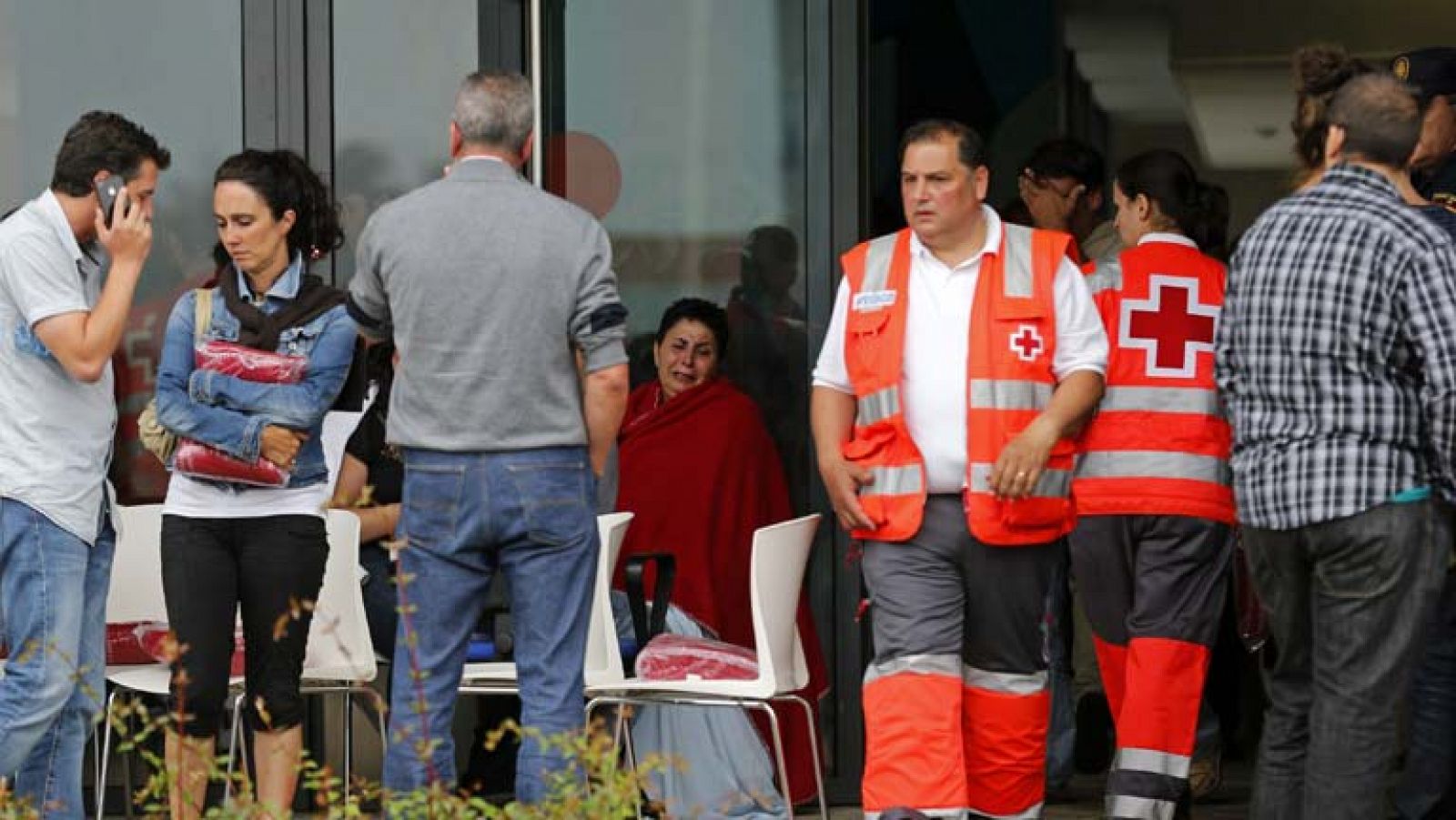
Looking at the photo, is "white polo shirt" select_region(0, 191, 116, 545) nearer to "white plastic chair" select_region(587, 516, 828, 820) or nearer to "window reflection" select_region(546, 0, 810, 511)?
"white plastic chair" select_region(587, 516, 828, 820)

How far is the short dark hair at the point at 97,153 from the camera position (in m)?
5.62

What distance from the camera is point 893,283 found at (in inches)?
229

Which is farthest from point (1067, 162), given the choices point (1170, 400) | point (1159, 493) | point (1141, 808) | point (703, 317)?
point (1141, 808)

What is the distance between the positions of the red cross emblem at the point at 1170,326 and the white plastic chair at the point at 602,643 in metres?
1.37

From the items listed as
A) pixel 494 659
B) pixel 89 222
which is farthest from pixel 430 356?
pixel 494 659

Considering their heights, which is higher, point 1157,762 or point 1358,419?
point 1358,419

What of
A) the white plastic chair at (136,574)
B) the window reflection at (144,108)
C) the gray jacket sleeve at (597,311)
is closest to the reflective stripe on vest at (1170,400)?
the gray jacket sleeve at (597,311)

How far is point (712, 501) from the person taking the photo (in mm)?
7250

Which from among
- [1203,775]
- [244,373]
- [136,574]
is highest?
[244,373]

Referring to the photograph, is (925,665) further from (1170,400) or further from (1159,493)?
(1170,400)

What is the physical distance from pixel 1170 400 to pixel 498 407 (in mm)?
1804

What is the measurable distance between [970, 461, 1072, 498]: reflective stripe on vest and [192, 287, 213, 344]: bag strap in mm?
1765

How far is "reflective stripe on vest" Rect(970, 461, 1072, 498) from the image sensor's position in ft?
18.7

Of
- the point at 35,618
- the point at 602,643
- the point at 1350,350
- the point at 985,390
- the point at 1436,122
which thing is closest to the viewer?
the point at 1350,350
